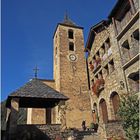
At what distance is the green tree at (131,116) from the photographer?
9.70 m

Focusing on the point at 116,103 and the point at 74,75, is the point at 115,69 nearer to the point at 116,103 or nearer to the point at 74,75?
the point at 116,103

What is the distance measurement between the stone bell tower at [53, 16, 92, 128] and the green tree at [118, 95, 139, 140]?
1197cm

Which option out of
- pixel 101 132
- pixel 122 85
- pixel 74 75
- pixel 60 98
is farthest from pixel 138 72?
pixel 74 75

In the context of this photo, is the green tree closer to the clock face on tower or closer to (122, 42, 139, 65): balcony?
(122, 42, 139, 65): balcony

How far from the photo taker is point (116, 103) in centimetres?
1571

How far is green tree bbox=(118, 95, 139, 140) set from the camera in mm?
9695

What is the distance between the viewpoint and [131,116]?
9938 millimetres

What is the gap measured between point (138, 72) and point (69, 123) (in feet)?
38.0

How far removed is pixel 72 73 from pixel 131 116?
52.8 ft

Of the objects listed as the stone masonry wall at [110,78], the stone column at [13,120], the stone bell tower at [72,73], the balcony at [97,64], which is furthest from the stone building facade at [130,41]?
the stone bell tower at [72,73]

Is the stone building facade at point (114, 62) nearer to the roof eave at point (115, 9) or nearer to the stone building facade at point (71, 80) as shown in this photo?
the roof eave at point (115, 9)

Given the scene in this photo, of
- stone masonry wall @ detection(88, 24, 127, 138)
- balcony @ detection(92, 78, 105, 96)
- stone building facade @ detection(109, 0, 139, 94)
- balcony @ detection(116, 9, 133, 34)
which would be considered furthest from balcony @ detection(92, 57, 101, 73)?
balcony @ detection(116, 9, 133, 34)

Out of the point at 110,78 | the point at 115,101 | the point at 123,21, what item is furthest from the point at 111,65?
the point at 123,21

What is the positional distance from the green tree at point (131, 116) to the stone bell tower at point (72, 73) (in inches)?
471
